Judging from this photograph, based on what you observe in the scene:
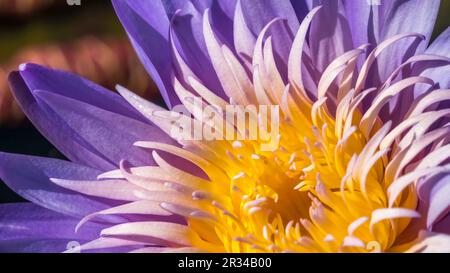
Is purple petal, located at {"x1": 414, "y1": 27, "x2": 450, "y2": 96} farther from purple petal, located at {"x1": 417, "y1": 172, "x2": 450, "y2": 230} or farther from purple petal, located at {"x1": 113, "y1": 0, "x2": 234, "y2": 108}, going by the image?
purple petal, located at {"x1": 113, "y1": 0, "x2": 234, "y2": 108}

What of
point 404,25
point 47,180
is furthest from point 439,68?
point 47,180

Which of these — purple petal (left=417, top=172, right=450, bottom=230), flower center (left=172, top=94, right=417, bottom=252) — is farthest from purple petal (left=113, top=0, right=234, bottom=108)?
purple petal (left=417, top=172, right=450, bottom=230)

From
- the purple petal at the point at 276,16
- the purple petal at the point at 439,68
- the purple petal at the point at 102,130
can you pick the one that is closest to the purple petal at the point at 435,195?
the purple petal at the point at 439,68

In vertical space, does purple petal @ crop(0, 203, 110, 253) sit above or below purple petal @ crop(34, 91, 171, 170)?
below

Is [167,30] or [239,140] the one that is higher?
[167,30]

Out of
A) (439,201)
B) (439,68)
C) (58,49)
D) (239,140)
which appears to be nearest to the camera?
(439,201)

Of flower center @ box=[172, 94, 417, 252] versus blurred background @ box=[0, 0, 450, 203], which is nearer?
flower center @ box=[172, 94, 417, 252]

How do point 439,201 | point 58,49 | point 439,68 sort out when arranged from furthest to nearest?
point 58,49
point 439,68
point 439,201

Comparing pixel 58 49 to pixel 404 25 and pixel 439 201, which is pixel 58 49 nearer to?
pixel 404 25
